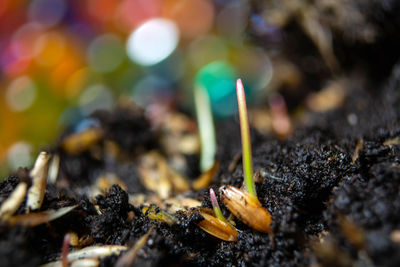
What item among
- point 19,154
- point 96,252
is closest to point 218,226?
point 96,252

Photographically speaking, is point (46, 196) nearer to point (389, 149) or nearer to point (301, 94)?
point (389, 149)

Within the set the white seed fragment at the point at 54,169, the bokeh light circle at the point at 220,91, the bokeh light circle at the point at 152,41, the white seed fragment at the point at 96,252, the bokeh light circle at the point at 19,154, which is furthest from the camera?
the bokeh light circle at the point at 152,41

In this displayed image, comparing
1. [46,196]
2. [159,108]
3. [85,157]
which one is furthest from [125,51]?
[46,196]

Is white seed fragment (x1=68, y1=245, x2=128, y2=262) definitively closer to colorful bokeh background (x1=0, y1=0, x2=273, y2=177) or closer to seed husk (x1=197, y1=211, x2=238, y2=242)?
seed husk (x1=197, y1=211, x2=238, y2=242)

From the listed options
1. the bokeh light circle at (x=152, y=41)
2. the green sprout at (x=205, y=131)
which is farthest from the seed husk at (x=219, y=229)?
the bokeh light circle at (x=152, y=41)

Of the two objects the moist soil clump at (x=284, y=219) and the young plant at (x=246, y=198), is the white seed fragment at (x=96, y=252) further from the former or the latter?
the young plant at (x=246, y=198)
